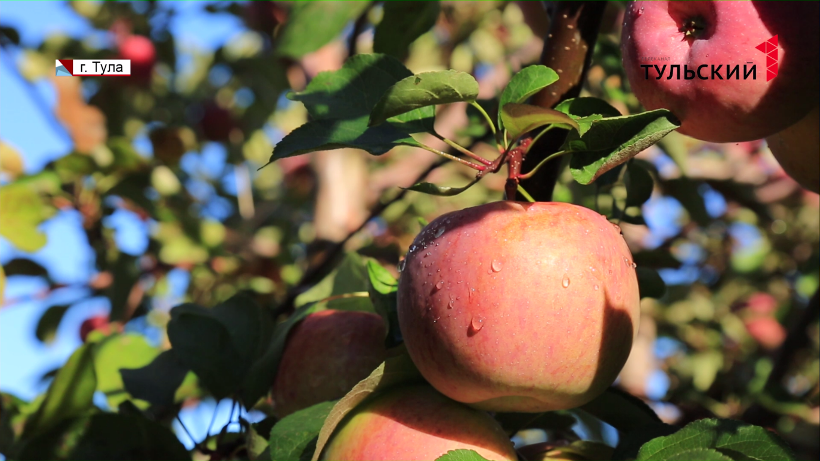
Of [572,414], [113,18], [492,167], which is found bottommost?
[113,18]

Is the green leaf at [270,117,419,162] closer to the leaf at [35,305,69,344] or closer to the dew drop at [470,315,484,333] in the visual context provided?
the dew drop at [470,315,484,333]

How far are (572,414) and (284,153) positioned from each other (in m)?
0.47

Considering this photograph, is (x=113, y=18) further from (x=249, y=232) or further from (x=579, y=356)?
(x=579, y=356)

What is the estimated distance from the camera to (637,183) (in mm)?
795

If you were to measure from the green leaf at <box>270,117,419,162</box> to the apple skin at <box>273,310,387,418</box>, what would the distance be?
8.6 inches

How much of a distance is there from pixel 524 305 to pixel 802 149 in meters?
0.35

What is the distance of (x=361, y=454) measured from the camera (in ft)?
1.99

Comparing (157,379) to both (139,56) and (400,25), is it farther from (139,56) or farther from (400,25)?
(139,56)

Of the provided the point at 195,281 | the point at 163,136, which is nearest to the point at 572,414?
the point at 195,281

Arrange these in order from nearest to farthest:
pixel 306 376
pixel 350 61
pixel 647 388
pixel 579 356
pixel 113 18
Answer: pixel 579 356 → pixel 350 61 → pixel 306 376 → pixel 647 388 → pixel 113 18

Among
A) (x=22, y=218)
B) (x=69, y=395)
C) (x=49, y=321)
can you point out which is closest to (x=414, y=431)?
(x=69, y=395)

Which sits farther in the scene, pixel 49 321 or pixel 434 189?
pixel 49 321

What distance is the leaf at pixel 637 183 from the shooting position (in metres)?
0.79

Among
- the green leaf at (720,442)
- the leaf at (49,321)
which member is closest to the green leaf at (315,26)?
the green leaf at (720,442)
